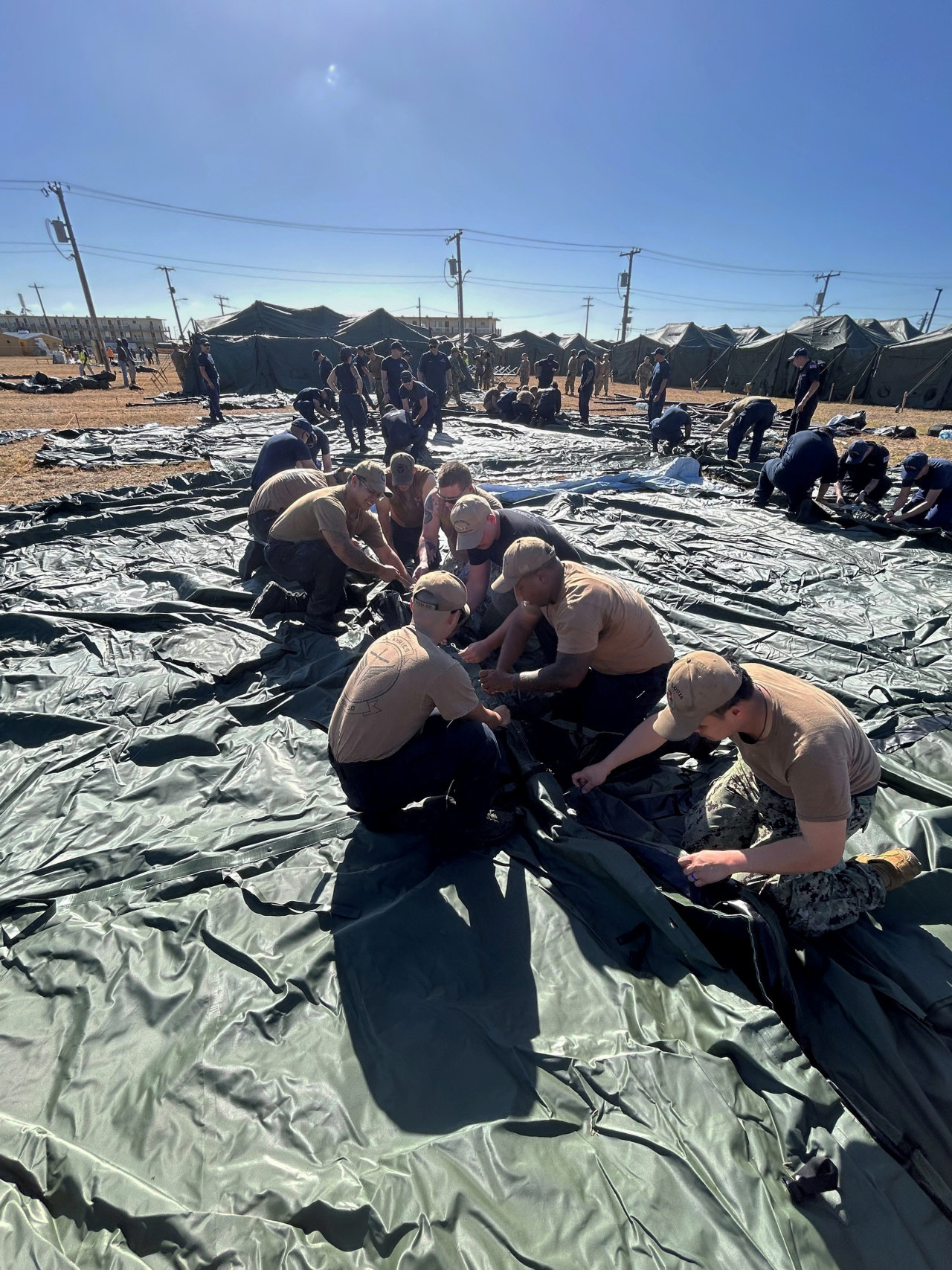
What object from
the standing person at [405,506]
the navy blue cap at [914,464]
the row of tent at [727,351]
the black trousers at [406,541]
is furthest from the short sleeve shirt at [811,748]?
the row of tent at [727,351]

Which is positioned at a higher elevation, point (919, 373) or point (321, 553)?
point (919, 373)

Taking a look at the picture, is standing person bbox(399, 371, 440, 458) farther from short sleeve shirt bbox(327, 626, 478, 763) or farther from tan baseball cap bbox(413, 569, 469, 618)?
short sleeve shirt bbox(327, 626, 478, 763)

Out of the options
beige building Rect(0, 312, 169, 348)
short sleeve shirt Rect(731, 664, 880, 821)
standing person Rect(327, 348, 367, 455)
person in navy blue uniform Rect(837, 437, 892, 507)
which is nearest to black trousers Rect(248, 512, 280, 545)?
short sleeve shirt Rect(731, 664, 880, 821)

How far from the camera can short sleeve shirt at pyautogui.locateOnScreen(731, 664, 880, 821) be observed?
163cm

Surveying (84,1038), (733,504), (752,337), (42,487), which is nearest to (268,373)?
(42,487)

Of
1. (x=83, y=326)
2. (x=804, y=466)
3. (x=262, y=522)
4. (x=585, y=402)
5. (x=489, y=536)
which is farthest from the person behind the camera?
(x=83, y=326)

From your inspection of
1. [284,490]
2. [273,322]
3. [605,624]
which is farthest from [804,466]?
[273,322]

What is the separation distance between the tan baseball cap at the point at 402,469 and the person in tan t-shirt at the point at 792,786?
11.5ft

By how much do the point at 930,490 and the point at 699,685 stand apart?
18.7 feet

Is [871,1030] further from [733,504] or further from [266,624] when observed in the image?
[733,504]

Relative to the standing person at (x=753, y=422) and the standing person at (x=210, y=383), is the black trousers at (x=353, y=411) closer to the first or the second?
the standing person at (x=210, y=383)

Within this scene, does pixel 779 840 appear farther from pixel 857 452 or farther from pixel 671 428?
pixel 671 428

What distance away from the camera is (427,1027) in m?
1.66

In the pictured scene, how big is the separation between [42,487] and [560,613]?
8.14 meters
